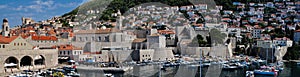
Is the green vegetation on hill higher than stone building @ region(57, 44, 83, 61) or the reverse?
higher

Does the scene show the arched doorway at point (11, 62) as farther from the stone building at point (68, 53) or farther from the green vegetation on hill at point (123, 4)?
the green vegetation on hill at point (123, 4)

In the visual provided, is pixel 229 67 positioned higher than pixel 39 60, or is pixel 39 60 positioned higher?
pixel 39 60

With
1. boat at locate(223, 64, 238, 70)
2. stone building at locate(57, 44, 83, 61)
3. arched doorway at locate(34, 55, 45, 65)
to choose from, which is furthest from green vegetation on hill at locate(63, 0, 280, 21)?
boat at locate(223, 64, 238, 70)

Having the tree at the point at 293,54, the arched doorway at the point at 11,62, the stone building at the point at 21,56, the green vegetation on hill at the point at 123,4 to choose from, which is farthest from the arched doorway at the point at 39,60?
the tree at the point at 293,54

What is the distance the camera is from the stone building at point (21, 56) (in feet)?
38.7

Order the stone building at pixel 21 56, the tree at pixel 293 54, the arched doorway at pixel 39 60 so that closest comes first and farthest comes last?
the stone building at pixel 21 56 → the arched doorway at pixel 39 60 → the tree at pixel 293 54

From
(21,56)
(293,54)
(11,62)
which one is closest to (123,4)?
(21,56)

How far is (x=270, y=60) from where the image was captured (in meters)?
19.0

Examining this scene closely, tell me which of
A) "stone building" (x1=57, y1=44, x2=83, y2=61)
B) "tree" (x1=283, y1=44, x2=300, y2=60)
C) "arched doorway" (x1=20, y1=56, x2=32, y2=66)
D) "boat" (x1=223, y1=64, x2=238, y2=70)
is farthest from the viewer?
"tree" (x1=283, y1=44, x2=300, y2=60)

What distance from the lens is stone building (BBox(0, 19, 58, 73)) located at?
11.8 m

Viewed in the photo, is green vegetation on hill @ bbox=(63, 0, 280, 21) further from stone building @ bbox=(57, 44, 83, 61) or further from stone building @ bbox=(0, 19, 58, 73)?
stone building @ bbox=(0, 19, 58, 73)

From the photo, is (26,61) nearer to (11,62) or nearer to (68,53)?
(11,62)

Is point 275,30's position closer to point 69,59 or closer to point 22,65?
point 69,59

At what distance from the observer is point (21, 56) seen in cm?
1234
